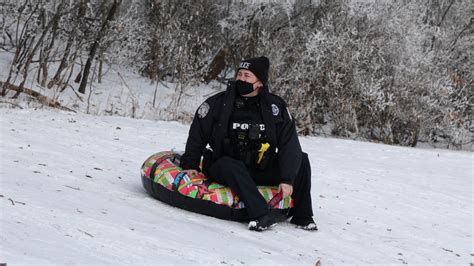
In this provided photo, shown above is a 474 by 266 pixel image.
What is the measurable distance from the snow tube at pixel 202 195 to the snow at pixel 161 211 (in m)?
0.07

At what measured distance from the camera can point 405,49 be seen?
13.6 m

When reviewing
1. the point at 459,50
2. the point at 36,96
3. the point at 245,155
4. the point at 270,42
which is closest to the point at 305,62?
the point at 270,42

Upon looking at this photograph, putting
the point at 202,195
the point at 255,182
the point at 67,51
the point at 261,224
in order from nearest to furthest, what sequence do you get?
the point at 261,224, the point at 202,195, the point at 255,182, the point at 67,51

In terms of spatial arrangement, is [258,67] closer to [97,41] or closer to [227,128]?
[227,128]

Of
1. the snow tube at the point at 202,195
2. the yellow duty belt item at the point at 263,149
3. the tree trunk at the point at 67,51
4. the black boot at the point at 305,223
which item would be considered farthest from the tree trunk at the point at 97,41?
the black boot at the point at 305,223

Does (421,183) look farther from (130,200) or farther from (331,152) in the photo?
(130,200)

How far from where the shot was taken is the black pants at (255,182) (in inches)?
183

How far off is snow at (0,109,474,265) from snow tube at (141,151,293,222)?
0.07 metres

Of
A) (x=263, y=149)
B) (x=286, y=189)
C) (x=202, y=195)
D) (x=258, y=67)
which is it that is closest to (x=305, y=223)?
(x=286, y=189)

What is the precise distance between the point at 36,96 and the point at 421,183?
594cm

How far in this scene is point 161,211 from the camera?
4.68m

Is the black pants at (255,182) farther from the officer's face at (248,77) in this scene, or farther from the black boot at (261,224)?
the officer's face at (248,77)

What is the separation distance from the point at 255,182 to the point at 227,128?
465mm

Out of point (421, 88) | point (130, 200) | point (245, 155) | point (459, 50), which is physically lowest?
point (130, 200)
